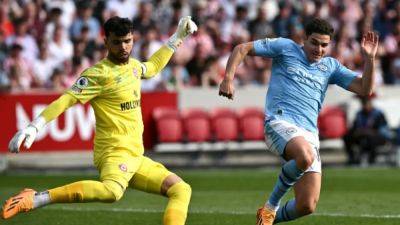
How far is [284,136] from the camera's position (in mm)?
9953

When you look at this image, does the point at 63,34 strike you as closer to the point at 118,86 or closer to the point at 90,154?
the point at 90,154

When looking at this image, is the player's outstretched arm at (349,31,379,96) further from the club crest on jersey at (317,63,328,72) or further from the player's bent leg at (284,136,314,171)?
the player's bent leg at (284,136,314,171)

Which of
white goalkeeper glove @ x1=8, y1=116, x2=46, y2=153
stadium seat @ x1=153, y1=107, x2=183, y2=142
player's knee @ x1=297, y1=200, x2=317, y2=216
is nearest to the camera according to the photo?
white goalkeeper glove @ x1=8, y1=116, x2=46, y2=153

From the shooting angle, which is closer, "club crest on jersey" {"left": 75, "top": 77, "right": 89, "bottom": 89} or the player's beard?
"club crest on jersey" {"left": 75, "top": 77, "right": 89, "bottom": 89}

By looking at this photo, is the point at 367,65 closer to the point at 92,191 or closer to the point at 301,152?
the point at 301,152

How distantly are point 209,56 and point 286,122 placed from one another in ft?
38.5

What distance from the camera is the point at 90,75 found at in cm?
938

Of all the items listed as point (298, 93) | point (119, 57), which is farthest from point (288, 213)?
point (119, 57)

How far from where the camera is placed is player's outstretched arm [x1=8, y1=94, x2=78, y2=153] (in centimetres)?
867

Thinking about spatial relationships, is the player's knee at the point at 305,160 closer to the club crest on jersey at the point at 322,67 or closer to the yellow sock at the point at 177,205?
the club crest on jersey at the point at 322,67

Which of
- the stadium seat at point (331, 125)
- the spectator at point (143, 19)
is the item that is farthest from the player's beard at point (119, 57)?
the spectator at point (143, 19)

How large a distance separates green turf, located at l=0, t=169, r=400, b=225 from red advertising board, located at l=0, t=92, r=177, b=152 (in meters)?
1.87

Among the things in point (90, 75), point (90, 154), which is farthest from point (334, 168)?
point (90, 75)

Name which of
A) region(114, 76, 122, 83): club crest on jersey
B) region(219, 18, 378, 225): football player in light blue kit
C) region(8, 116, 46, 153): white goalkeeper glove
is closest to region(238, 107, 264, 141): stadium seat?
region(219, 18, 378, 225): football player in light blue kit
